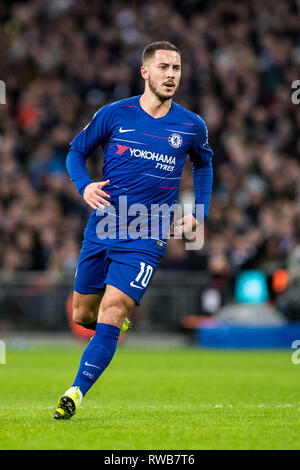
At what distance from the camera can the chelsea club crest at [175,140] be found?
6.83 m

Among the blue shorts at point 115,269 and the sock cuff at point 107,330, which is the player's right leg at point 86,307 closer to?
the blue shorts at point 115,269


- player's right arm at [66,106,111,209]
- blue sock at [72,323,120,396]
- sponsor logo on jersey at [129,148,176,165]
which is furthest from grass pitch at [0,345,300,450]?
sponsor logo on jersey at [129,148,176,165]

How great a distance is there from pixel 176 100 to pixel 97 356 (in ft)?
48.8

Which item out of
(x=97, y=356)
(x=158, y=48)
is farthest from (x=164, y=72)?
(x=97, y=356)

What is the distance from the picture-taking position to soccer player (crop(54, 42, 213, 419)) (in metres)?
6.53

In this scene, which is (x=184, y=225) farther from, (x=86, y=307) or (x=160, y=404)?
(x=160, y=404)

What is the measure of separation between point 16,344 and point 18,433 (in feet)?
39.3

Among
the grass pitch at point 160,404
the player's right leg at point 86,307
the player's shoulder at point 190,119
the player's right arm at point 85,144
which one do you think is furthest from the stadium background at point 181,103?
the player's right arm at point 85,144

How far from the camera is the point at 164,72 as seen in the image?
675 centimetres

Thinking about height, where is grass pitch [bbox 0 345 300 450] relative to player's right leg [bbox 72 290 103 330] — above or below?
below

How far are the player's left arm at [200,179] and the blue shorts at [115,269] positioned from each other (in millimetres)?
437

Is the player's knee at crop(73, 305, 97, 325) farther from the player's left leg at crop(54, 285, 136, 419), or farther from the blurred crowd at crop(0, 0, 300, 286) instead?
the blurred crowd at crop(0, 0, 300, 286)

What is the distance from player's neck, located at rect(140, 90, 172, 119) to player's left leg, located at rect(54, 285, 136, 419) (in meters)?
1.41

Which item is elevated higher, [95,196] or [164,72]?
[164,72]
